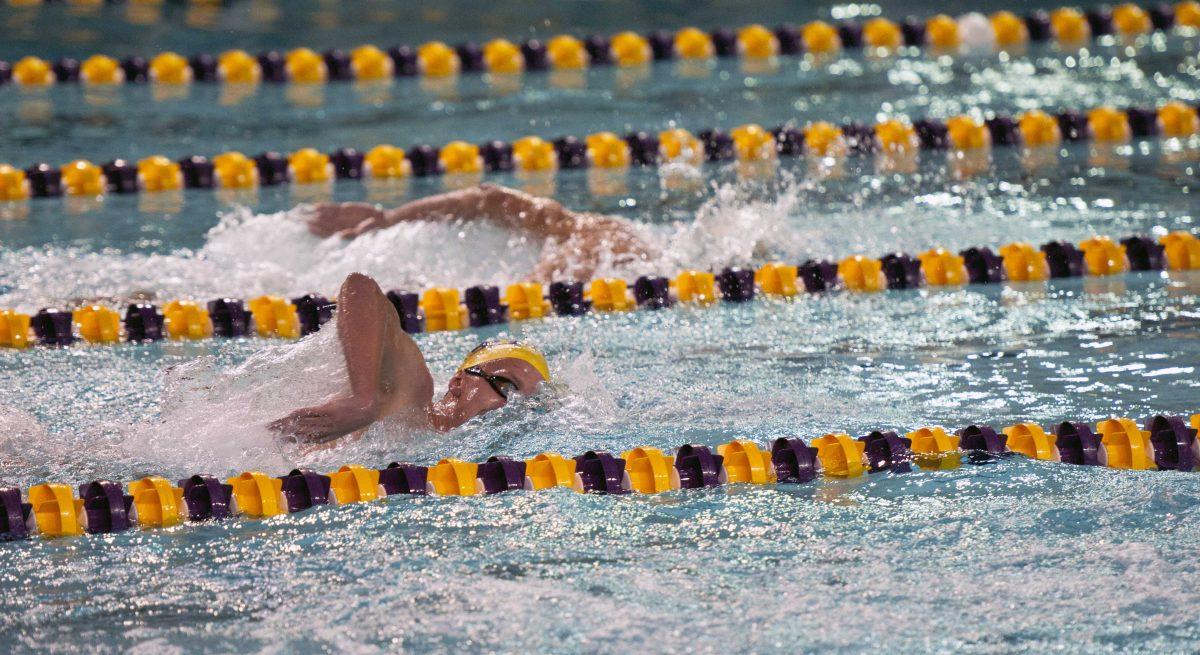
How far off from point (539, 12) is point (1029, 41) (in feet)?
9.75

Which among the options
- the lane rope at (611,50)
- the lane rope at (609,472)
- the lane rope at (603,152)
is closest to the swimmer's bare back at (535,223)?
the lane rope at (603,152)

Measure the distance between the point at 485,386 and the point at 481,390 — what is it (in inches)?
0.6

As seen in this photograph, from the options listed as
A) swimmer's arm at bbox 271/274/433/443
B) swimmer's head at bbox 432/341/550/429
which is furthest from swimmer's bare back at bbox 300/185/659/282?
swimmer's arm at bbox 271/274/433/443

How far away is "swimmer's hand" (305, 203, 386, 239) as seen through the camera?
5074mm

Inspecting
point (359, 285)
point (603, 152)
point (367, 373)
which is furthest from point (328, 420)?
point (603, 152)

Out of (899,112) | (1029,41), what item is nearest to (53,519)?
(899,112)

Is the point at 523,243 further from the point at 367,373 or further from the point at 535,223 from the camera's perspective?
the point at 367,373

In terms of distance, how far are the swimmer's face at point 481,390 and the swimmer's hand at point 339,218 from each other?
5.38 ft

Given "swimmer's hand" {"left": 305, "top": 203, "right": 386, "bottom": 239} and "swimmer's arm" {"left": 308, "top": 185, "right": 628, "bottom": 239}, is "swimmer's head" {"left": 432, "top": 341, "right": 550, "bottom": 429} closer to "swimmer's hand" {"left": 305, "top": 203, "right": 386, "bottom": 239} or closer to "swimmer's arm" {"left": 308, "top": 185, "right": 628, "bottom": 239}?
"swimmer's arm" {"left": 308, "top": 185, "right": 628, "bottom": 239}

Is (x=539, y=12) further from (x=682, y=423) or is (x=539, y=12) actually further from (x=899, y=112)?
(x=682, y=423)

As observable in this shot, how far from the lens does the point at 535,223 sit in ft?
16.5

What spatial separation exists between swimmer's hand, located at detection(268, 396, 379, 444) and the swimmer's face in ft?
0.74

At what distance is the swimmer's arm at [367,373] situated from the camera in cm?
331

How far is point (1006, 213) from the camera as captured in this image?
5.58 meters
